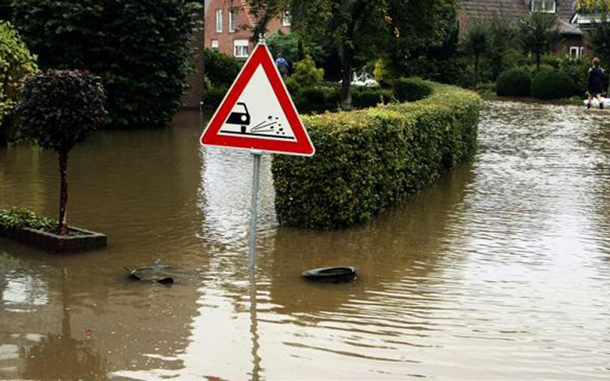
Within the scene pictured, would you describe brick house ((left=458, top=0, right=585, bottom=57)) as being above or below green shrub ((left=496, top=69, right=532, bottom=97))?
above

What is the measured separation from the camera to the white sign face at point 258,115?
6.71m

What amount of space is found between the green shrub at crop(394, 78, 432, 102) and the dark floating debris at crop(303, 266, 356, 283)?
771 inches

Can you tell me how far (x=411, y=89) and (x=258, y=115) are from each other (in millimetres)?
24882

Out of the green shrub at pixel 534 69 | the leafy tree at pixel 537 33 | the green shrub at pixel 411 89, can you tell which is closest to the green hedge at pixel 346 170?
the green shrub at pixel 411 89

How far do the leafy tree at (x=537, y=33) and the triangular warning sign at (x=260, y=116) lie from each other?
4162 centimetres

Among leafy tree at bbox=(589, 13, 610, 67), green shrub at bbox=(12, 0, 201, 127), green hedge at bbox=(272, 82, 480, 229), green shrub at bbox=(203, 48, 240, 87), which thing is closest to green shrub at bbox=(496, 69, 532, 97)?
leafy tree at bbox=(589, 13, 610, 67)

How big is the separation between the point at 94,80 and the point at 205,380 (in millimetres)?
4359

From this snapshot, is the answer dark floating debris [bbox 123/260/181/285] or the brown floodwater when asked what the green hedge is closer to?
the brown floodwater

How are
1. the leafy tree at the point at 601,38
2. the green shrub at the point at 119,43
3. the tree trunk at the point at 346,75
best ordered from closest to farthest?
the green shrub at the point at 119,43
the tree trunk at the point at 346,75
the leafy tree at the point at 601,38

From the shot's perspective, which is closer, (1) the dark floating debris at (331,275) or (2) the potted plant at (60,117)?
(1) the dark floating debris at (331,275)

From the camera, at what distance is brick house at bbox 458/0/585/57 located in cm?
5762

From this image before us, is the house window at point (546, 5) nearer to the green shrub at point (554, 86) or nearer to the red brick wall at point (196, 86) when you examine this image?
the green shrub at point (554, 86)

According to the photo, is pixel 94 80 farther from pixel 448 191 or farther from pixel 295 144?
pixel 448 191

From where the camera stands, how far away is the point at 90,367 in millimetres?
5043
